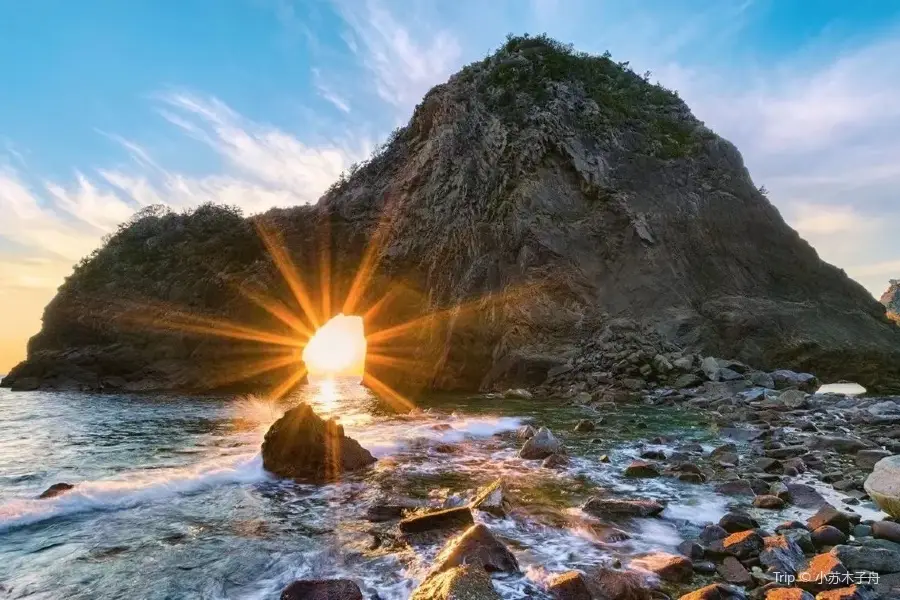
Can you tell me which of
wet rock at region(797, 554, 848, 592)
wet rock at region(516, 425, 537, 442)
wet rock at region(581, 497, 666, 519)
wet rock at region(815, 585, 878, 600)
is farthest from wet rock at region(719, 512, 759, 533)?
wet rock at region(516, 425, 537, 442)

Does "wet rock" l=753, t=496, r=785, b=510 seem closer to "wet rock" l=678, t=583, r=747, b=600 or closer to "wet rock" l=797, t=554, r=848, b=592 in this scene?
"wet rock" l=797, t=554, r=848, b=592

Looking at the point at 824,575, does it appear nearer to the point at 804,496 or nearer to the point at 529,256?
the point at 804,496

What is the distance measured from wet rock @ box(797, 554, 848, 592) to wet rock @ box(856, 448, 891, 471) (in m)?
5.65

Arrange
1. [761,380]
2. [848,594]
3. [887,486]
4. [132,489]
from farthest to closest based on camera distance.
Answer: [761,380] → [132,489] → [887,486] → [848,594]

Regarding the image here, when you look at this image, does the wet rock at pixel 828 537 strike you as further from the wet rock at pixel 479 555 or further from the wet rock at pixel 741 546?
the wet rock at pixel 479 555

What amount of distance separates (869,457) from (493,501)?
24.4ft

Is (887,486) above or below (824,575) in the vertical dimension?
above

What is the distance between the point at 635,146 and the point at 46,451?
37929mm

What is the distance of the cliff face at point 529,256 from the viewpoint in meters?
28.5

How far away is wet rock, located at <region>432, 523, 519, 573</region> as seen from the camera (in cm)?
497

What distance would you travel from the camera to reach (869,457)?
8812 mm

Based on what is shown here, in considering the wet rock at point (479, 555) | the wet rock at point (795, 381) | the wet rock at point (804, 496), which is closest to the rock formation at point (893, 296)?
the wet rock at point (795, 381)

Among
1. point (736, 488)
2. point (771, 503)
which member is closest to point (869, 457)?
point (736, 488)

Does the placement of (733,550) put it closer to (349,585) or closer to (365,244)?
(349,585)
